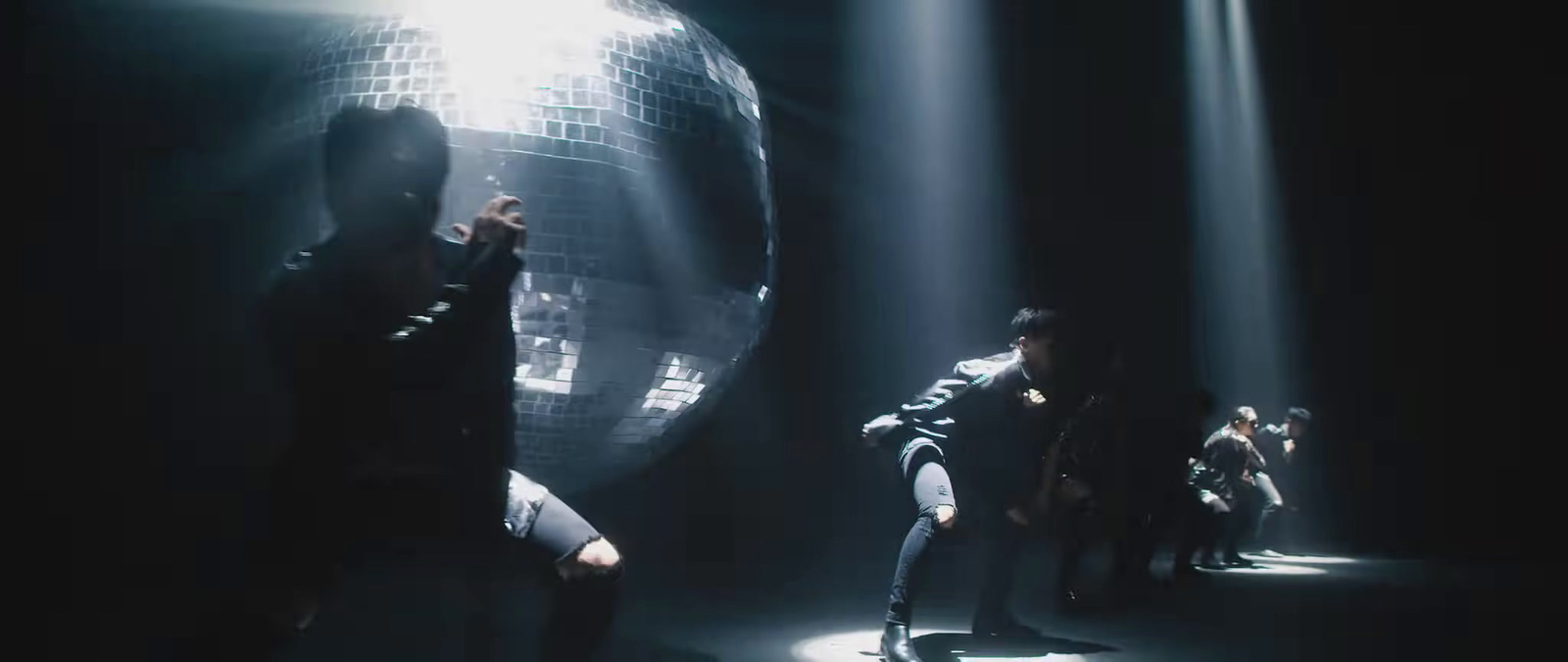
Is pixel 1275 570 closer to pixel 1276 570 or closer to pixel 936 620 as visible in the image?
pixel 1276 570

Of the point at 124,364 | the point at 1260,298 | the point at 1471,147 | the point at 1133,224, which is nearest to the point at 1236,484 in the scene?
the point at 1133,224

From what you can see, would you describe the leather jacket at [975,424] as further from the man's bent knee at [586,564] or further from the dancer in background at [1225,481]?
the dancer in background at [1225,481]

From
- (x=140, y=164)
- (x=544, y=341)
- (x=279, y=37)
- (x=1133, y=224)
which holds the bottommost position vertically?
(x=544, y=341)

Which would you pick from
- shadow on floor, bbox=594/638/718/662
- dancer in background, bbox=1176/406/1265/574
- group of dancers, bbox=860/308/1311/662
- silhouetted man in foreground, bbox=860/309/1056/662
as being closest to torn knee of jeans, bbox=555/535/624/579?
group of dancers, bbox=860/308/1311/662

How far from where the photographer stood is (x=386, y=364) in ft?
5.47

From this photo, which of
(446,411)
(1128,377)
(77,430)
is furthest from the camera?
(1128,377)

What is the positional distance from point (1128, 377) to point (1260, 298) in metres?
8.10

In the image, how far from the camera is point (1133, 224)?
9.01m

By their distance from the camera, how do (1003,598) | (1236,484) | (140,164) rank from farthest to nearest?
1. (1236,484)
2. (1003,598)
3. (140,164)

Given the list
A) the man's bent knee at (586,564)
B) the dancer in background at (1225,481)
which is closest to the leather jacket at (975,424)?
the man's bent knee at (586,564)

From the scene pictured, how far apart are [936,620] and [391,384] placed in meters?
3.53

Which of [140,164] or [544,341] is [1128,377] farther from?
[140,164]

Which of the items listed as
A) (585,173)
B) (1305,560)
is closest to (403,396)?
(585,173)

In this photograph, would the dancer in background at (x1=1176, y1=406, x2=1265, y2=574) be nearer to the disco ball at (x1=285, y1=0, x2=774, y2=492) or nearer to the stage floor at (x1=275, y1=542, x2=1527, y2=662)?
the stage floor at (x1=275, y1=542, x2=1527, y2=662)
